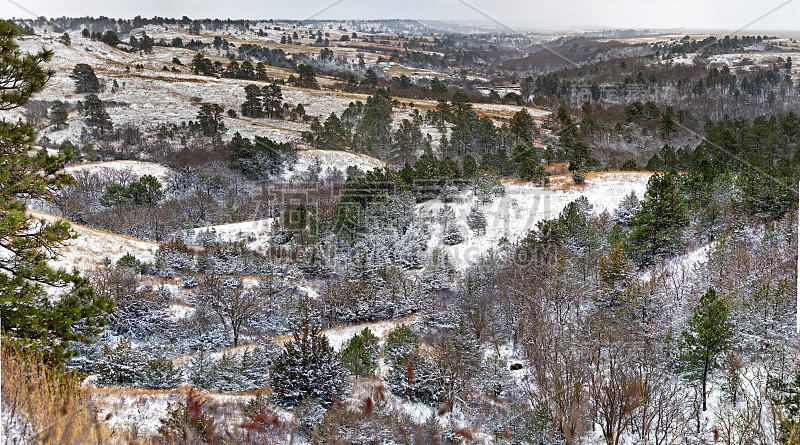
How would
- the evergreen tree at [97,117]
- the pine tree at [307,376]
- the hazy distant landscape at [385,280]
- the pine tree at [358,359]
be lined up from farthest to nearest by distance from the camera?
the evergreen tree at [97,117] → the pine tree at [358,359] → the pine tree at [307,376] → the hazy distant landscape at [385,280]

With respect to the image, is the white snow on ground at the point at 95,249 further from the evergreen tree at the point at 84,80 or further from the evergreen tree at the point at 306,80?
the evergreen tree at the point at 306,80

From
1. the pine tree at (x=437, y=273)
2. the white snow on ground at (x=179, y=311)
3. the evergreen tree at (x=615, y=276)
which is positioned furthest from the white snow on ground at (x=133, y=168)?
the evergreen tree at (x=615, y=276)

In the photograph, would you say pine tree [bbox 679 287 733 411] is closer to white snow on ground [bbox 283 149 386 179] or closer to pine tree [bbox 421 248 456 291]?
pine tree [bbox 421 248 456 291]

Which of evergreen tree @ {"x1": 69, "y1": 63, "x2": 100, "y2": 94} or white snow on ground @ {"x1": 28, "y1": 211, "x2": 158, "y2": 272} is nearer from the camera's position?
white snow on ground @ {"x1": 28, "y1": 211, "x2": 158, "y2": 272}

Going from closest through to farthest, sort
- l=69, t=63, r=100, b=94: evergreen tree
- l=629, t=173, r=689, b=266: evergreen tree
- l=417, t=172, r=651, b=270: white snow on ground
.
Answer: l=629, t=173, r=689, b=266: evergreen tree < l=417, t=172, r=651, b=270: white snow on ground < l=69, t=63, r=100, b=94: evergreen tree

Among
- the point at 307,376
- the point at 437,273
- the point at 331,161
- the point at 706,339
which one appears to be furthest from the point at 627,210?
the point at 331,161

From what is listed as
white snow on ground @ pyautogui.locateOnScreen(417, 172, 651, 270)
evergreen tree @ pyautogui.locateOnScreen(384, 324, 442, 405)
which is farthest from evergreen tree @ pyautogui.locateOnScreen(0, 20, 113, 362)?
white snow on ground @ pyautogui.locateOnScreen(417, 172, 651, 270)
